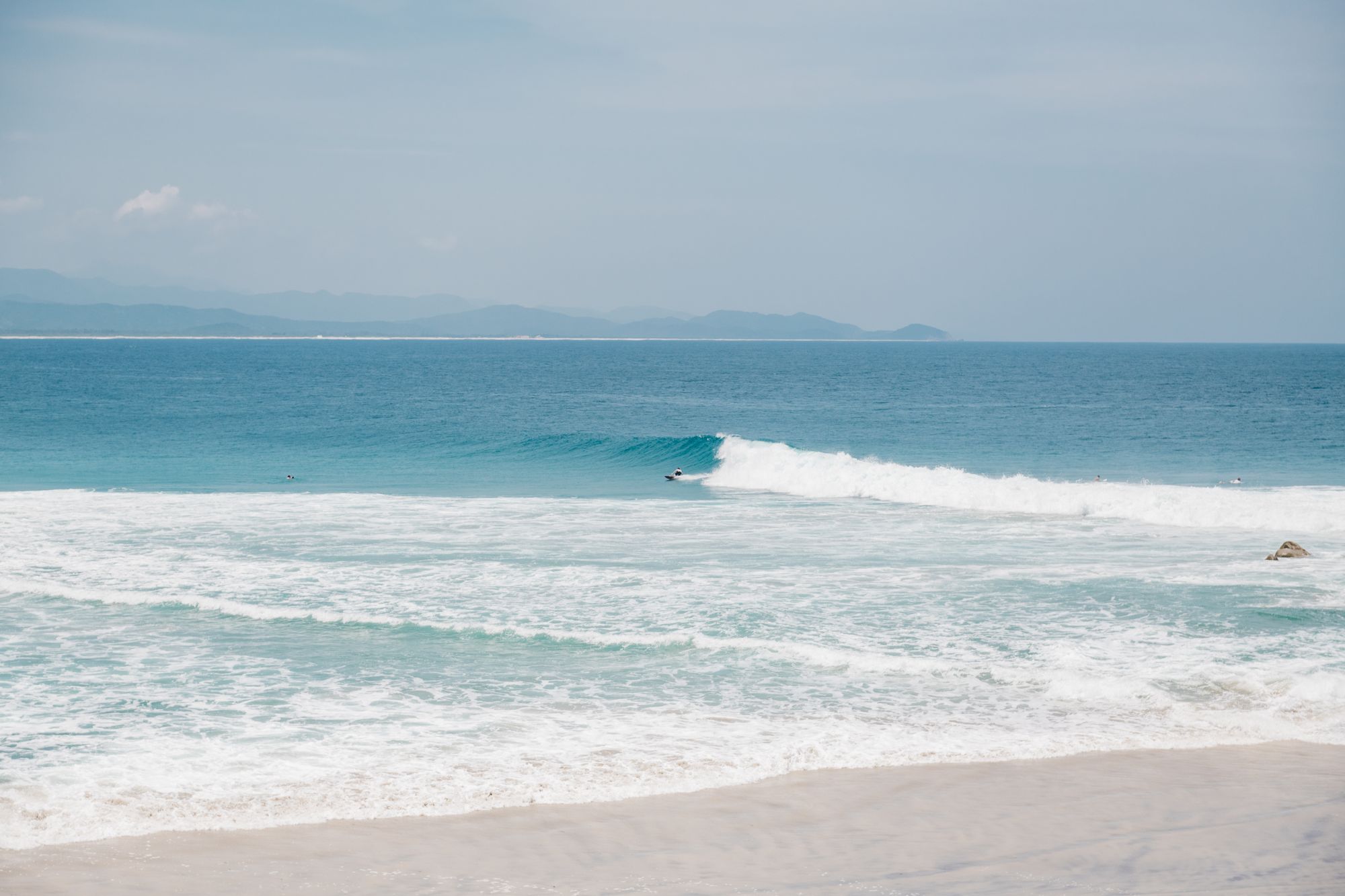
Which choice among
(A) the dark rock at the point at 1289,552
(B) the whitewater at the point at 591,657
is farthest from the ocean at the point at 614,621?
(A) the dark rock at the point at 1289,552

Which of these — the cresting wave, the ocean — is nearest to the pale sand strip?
the ocean

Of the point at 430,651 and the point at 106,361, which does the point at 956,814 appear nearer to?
the point at 430,651

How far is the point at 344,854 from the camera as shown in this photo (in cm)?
779

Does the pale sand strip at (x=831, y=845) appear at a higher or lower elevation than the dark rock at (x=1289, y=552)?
lower

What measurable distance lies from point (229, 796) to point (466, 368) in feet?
391

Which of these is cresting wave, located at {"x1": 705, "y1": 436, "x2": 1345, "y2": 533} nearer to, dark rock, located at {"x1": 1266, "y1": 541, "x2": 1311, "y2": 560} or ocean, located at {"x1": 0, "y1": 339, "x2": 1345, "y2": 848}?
ocean, located at {"x1": 0, "y1": 339, "x2": 1345, "y2": 848}

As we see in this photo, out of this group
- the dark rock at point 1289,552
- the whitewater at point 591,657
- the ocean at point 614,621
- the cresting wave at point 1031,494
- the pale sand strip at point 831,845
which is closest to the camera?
the pale sand strip at point 831,845

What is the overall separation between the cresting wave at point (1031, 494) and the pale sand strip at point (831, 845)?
15.3 meters

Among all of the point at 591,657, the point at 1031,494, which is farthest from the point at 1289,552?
the point at 591,657

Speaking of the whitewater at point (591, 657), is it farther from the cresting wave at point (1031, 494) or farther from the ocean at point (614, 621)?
the cresting wave at point (1031, 494)

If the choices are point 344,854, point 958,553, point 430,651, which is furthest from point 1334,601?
point 344,854

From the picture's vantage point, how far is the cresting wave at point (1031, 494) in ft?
76.5

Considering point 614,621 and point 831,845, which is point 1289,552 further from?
point 831,845

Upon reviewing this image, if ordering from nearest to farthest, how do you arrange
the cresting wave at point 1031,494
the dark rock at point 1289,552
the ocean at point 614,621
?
1. the ocean at point 614,621
2. the dark rock at point 1289,552
3. the cresting wave at point 1031,494
